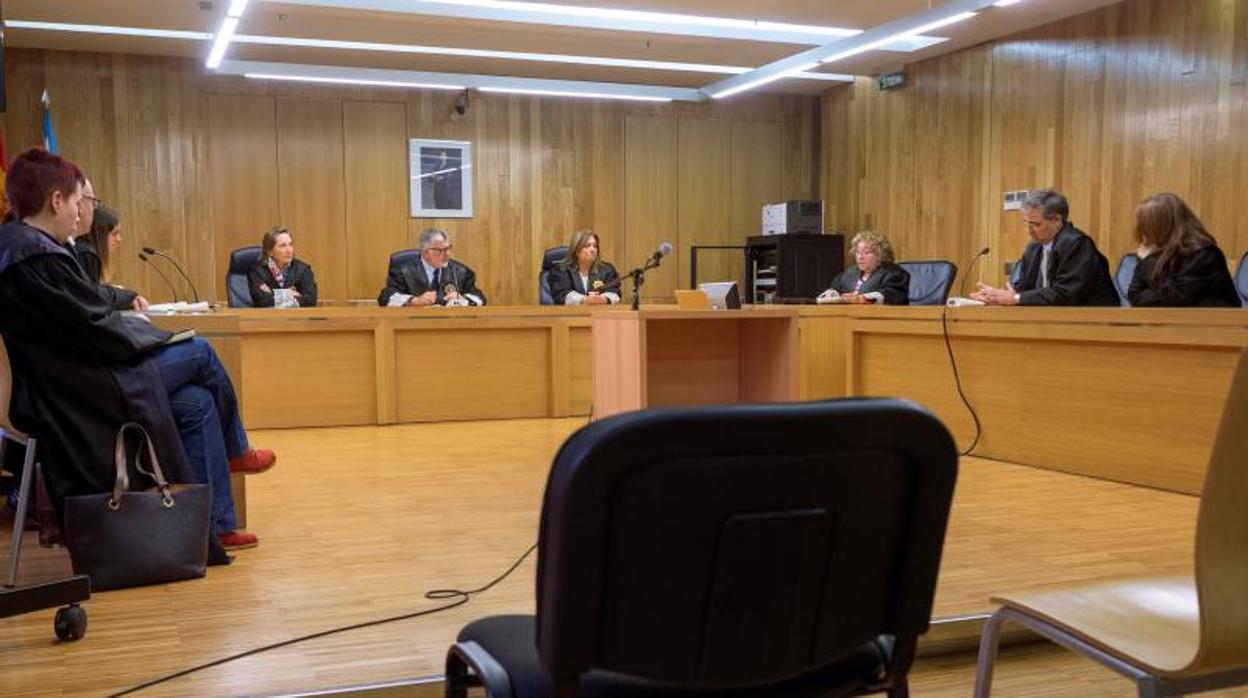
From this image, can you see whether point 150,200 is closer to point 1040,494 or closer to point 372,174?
point 372,174

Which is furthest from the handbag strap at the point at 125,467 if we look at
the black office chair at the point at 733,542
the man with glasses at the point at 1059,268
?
the man with glasses at the point at 1059,268

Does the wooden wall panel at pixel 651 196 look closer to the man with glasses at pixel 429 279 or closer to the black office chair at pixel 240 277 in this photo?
the man with glasses at pixel 429 279

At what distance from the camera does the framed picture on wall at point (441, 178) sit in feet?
29.2

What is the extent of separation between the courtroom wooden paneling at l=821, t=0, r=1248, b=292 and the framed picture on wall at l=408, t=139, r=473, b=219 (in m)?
3.37

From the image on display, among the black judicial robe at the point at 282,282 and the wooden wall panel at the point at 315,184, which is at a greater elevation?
the wooden wall panel at the point at 315,184

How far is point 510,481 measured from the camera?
4.28m

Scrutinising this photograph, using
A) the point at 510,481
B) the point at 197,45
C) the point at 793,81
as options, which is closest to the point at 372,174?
the point at 197,45

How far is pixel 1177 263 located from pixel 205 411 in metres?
3.81

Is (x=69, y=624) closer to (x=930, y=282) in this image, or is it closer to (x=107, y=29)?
(x=930, y=282)

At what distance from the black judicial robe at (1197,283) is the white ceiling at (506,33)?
2687 mm

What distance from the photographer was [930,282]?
6.19m

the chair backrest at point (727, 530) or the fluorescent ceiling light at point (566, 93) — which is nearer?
the chair backrest at point (727, 530)

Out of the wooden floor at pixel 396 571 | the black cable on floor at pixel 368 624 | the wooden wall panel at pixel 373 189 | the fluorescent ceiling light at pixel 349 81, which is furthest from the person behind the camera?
the wooden wall panel at pixel 373 189

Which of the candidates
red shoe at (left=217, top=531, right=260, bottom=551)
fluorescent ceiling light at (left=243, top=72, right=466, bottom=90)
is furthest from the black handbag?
fluorescent ceiling light at (left=243, top=72, right=466, bottom=90)
